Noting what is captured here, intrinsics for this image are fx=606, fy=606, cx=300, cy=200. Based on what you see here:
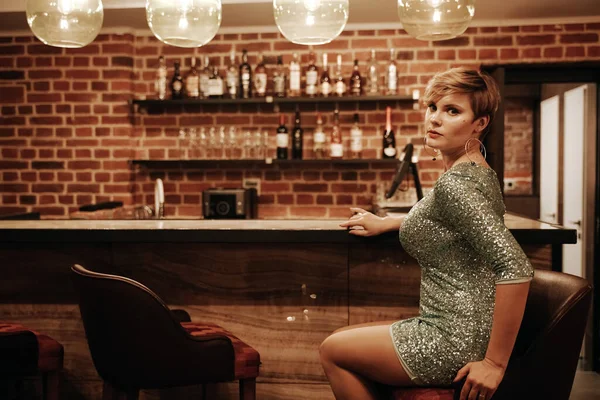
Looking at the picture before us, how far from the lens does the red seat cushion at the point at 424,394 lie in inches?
55.8

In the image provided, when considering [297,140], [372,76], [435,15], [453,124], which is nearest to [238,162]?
[297,140]

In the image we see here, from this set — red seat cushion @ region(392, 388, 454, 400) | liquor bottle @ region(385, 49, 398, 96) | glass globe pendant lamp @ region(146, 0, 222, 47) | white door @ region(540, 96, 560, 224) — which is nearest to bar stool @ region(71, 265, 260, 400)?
red seat cushion @ region(392, 388, 454, 400)

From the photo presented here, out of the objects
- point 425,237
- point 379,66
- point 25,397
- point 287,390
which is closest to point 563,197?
point 379,66

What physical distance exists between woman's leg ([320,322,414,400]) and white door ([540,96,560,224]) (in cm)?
408

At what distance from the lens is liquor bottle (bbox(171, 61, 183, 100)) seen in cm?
453

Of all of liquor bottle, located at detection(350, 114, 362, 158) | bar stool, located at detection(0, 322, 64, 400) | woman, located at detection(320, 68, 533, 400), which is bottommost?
bar stool, located at detection(0, 322, 64, 400)

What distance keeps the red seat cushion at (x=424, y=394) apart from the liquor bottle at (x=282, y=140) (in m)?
3.07

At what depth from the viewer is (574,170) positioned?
4.48 metres

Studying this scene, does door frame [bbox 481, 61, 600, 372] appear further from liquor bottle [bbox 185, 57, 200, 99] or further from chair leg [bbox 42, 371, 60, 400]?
chair leg [bbox 42, 371, 60, 400]

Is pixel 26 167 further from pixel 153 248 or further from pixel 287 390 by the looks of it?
pixel 287 390

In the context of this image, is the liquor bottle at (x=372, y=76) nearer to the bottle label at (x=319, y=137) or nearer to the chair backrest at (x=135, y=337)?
the bottle label at (x=319, y=137)

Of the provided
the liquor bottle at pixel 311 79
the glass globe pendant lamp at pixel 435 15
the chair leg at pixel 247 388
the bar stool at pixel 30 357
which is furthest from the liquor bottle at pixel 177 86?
the chair leg at pixel 247 388

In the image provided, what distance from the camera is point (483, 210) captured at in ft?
4.52

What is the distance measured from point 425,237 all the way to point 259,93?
3094 mm
